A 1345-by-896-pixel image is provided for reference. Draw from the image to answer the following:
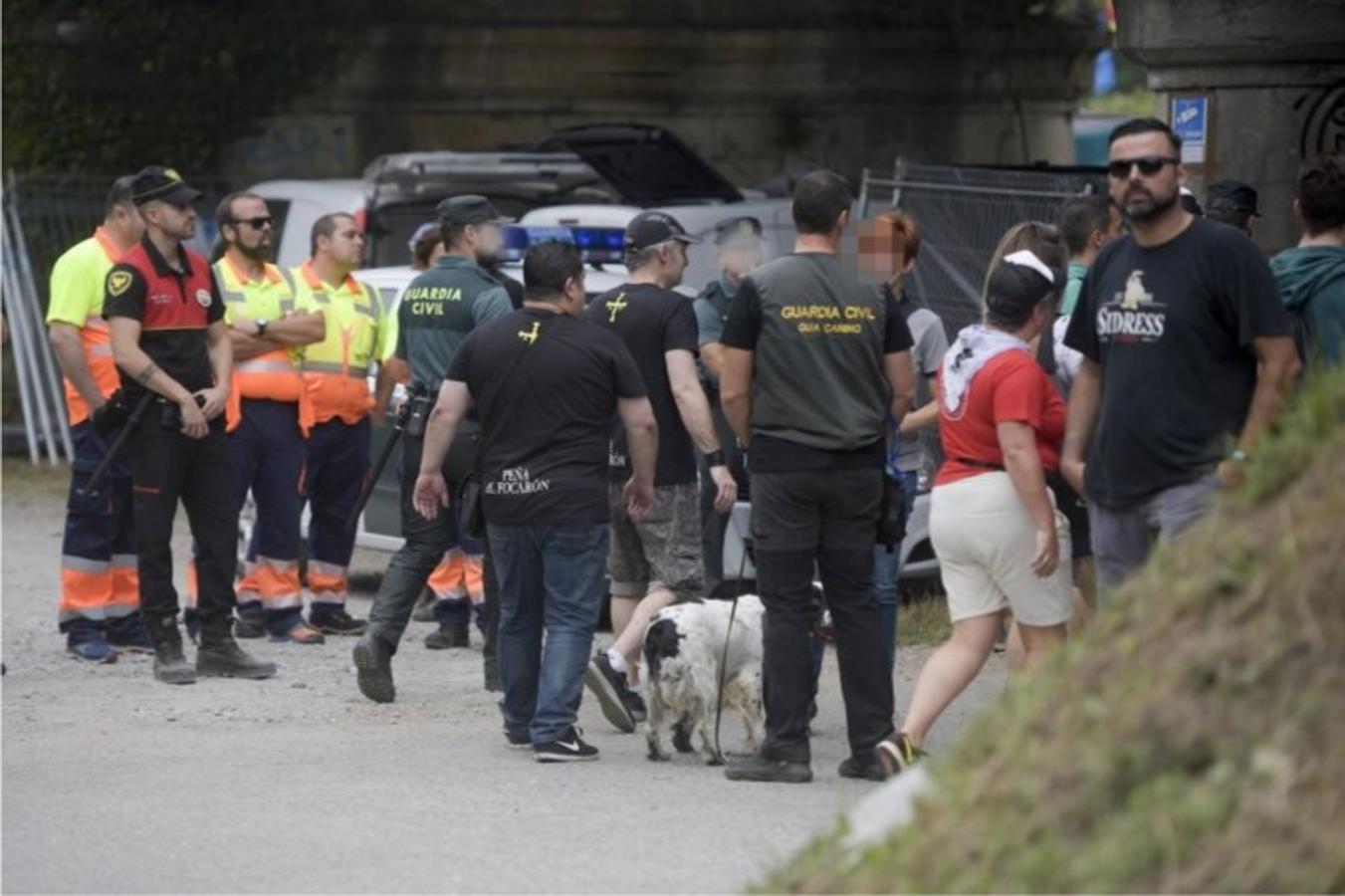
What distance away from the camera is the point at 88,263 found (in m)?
11.2

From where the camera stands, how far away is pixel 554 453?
879 cm

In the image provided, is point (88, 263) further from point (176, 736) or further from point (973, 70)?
point (973, 70)

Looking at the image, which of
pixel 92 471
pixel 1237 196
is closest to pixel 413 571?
pixel 92 471

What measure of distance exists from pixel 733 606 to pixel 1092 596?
5.48 ft

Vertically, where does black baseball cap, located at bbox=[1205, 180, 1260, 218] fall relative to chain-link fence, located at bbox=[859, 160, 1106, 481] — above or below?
above

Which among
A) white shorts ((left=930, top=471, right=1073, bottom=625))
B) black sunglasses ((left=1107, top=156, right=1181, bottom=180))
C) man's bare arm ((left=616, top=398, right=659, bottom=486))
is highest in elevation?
black sunglasses ((left=1107, top=156, right=1181, bottom=180))

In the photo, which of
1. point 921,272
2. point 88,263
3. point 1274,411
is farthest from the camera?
point 921,272

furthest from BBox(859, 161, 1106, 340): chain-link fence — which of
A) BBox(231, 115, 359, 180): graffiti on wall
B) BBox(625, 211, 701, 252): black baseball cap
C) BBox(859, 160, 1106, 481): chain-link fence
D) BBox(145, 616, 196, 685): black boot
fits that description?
BBox(231, 115, 359, 180): graffiti on wall

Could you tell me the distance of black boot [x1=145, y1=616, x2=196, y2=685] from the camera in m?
10.7

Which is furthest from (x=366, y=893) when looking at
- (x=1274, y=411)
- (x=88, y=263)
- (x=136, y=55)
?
(x=136, y=55)

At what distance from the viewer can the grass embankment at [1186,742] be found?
178 inches

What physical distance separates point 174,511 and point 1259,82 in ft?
18.5

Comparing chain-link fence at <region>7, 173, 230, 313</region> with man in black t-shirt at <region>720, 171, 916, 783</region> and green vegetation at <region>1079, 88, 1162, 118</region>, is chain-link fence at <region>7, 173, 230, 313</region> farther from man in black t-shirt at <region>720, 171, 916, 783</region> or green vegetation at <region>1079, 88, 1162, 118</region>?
green vegetation at <region>1079, 88, 1162, 118</region>

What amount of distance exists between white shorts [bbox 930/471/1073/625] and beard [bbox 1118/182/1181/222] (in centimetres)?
111
